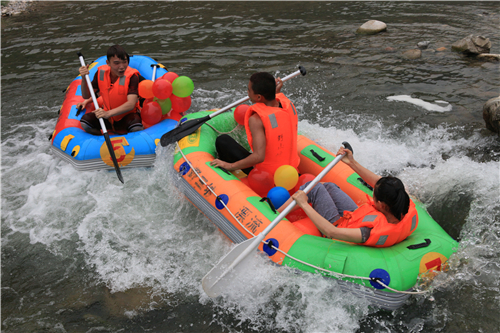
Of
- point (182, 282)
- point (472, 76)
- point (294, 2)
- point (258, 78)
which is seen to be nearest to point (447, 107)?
point (472, 76)

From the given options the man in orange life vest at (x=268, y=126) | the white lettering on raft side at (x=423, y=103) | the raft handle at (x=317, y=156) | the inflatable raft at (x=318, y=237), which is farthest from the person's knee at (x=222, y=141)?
the white lettering on raft side at (x=423, y=103)

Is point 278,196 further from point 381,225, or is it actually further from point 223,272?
point 381,225

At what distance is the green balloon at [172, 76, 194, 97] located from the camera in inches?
192

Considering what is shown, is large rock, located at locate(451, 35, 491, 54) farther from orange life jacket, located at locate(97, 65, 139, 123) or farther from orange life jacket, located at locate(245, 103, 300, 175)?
orange life jacket, located at locate(97, 65, 139, 123)

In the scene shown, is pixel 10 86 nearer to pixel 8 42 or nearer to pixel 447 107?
pixel 8 42

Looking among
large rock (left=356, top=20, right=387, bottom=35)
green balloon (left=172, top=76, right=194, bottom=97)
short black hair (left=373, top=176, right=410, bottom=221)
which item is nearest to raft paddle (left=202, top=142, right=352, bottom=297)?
short black hair (left=373, top=176, right=410, bottom=221)

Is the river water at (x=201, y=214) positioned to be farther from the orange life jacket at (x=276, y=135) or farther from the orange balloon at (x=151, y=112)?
the orange life jacket at (x=276, y=135)

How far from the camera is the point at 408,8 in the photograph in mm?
10867

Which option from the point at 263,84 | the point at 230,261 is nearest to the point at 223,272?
the point at 230,261

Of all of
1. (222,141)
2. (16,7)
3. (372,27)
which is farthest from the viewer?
(16,7)

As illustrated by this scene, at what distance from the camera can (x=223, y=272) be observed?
10.6 feet

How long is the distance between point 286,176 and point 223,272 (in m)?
1.02

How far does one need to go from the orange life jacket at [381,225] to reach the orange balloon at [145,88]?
3.05 metres

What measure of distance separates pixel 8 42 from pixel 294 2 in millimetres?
7922
